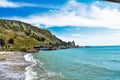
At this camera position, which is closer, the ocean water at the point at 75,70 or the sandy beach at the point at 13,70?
the sandy beach at the point at 13,70

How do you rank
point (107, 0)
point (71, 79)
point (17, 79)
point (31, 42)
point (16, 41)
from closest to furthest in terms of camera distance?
point (107, 0) < point (17, 79) < point (71, 79) < point (16, 41) < point (31, 42)

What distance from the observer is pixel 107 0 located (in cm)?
218

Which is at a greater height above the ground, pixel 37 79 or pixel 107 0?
pixel 107 0

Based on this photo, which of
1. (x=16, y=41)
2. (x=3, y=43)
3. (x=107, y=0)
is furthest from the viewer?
(x=16, y=41)

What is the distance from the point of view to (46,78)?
Result: 2391 cm

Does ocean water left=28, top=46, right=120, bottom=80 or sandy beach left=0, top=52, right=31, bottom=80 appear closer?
sandy beach left=0, top=52, right=31, bottom=80

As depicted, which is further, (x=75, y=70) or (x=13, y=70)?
(x=75, y=70)

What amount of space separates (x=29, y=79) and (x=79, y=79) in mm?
5316

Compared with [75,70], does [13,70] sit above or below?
above

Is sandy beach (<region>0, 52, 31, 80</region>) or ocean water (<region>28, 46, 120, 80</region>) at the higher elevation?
sandy beach (<region>0, 52, 31, 80</region>)

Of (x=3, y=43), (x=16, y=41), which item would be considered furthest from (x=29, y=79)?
(x=16, y=41)

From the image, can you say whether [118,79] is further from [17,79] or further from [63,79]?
[17,79]

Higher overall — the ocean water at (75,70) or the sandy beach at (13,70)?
the sandy beach at (13,70)

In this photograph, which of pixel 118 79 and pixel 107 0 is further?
pixel 118 79
